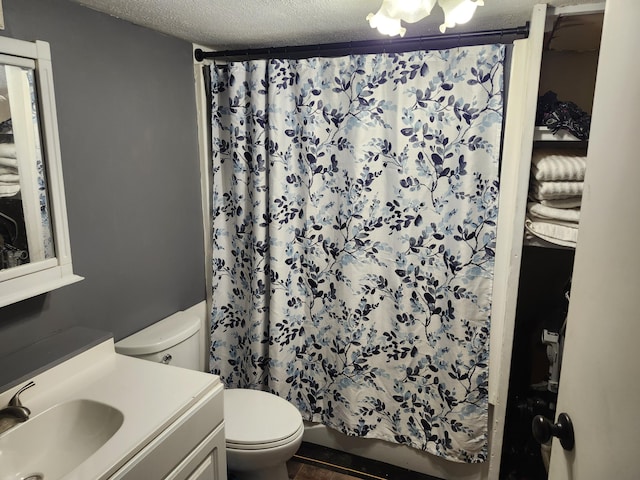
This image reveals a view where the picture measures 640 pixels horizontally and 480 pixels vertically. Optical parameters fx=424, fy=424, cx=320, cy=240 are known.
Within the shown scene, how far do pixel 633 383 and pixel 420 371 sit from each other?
138cm

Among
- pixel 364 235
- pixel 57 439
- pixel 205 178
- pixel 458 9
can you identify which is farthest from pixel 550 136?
pixel 57 439

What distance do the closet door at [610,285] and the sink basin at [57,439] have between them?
119 cm

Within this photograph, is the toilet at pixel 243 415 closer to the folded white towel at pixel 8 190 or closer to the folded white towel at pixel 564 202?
the folded white towel at pixel 8 190

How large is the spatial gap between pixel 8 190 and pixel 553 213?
182 cm

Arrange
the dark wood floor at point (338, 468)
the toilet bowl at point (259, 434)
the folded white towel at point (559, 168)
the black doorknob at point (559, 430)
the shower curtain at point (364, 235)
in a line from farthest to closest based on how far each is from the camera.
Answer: the dark wood floor at point (338, 468) < the shower curtain at point (364, 235) < the toilet bowl at point (259, 434) < the folded white towel at point (559, 168) < the black doorknob at point (559, 430)

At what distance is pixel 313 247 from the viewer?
2049mm

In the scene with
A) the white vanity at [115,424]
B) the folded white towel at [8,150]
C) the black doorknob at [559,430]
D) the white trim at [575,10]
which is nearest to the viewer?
the black doorknob at [559,430]

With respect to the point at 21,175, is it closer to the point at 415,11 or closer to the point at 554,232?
the point at 415,11

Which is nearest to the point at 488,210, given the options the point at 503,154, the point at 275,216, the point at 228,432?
the point at 503,154

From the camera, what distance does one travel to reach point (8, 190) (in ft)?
4.21

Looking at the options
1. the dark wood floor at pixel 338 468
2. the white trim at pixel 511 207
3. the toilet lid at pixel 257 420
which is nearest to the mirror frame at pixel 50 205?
the toilet lid at pixel 257 420

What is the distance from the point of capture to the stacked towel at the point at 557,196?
153cm

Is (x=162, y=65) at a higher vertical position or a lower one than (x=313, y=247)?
higher

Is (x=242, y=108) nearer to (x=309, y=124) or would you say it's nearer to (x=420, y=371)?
(x=309, y=124)
